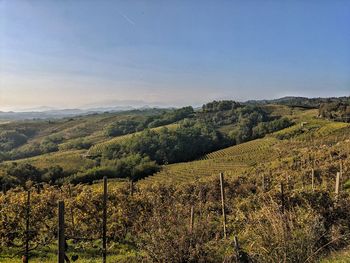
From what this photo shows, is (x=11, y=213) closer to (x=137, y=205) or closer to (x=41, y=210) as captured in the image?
(x=41, y=210)

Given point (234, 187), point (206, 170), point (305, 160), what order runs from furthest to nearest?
point (206, 170) → point (305, 160) → point (234, 187)

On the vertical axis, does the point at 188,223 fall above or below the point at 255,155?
above

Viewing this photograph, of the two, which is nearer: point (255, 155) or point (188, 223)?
point (188, 223)

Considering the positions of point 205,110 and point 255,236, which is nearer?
point 255,236

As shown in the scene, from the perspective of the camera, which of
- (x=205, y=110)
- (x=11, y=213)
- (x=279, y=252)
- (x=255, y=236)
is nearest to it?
(x=279, y=252)

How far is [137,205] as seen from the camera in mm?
10828

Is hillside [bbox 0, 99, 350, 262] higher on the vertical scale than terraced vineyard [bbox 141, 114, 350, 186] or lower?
higher

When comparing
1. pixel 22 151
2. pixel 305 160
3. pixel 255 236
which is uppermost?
pixel 255 236

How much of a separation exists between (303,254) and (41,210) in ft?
24.8

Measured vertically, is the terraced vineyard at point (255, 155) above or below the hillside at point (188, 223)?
below

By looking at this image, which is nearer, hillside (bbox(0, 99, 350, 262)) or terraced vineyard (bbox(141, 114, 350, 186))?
hillside (bbox(0, 99, 350, 262))

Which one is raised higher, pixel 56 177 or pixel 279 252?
pixel 279 252

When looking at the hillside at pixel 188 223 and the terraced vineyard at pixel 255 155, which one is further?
the terraced vineyard at pixel 255 155

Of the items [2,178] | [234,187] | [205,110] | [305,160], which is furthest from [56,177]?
[205,110]
